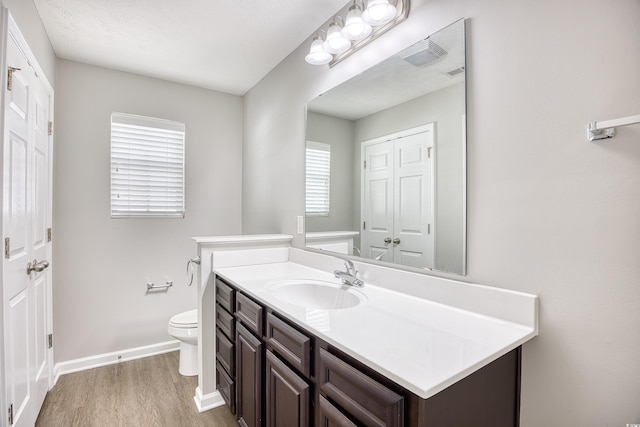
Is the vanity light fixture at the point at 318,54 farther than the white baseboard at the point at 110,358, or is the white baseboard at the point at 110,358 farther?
the white baseboard at the point at 110,358

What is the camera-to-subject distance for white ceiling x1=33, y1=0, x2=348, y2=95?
1.89 meters

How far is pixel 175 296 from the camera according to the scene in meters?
2.97

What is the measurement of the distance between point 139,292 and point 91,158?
47.7 inches

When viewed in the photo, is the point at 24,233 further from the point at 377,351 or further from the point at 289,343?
the point at 377,351

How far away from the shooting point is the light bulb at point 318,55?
191cm

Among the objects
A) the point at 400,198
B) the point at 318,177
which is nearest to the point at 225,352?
the point at 318,177

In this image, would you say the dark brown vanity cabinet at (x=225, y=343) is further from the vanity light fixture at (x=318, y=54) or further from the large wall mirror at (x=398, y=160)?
the vanity light fixture at (x=318, y=54)

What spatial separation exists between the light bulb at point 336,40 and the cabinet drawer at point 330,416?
5.68 feet

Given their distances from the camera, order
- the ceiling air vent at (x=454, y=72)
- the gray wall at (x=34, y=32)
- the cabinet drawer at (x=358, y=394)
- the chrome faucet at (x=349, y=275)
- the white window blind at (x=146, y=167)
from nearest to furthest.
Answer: the cabinet drawer at (x=358, y=394)
the ceiling air vent at (x=454, y=72)
the gray wall at (x=34, y=32)
the chrome faucet at (x=349, y=275)
the white window blind at (x=146, y=167)

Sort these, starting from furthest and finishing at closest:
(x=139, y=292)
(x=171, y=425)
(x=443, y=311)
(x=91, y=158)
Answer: (x=139, y=292)
(x=91, y=158)
(x=171, y=425)
(x=443, y=311)

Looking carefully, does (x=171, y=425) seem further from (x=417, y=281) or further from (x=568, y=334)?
(x=568, y=334)

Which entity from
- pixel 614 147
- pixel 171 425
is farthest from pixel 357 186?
pixel 171 425

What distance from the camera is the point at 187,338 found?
2.40 m

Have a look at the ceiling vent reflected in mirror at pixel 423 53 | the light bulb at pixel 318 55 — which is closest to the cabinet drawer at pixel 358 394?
the ceiling vent reflected in mirror at pixel 423 53
